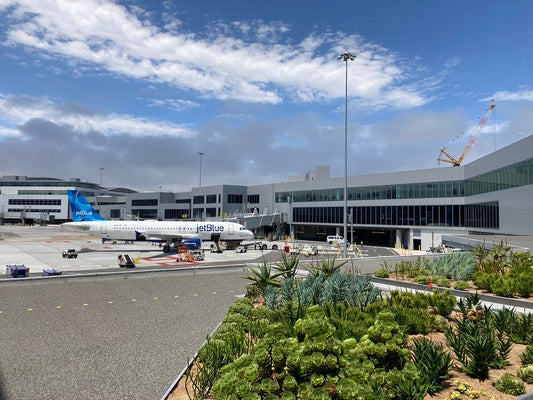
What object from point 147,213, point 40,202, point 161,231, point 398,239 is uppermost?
point 40,202

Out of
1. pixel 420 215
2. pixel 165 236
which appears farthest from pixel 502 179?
pixel 165 236

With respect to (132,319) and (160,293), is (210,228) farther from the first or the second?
(132,319)

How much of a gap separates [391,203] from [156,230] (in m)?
41.6

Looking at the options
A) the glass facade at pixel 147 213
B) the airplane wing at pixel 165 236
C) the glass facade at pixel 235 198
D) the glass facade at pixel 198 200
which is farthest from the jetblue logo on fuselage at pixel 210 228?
the glass facade at pixel 147 213

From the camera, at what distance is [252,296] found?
1593cm

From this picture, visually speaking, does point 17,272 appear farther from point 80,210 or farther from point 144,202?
point 144,202

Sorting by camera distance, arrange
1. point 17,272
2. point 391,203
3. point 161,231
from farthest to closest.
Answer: point 391,203 < point 161,231 < point 17,272

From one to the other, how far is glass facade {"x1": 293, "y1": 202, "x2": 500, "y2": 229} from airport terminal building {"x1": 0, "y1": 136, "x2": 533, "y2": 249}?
14cm

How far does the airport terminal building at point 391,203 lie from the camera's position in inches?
1676

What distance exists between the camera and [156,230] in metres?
49.1

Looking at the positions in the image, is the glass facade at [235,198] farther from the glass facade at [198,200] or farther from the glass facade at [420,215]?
the glass facade at [420,215]

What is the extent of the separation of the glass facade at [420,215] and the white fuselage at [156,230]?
19009 mm

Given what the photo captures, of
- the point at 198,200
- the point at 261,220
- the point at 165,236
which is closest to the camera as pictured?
the point at 165,236

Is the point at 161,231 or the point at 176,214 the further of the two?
the point at 176,214
